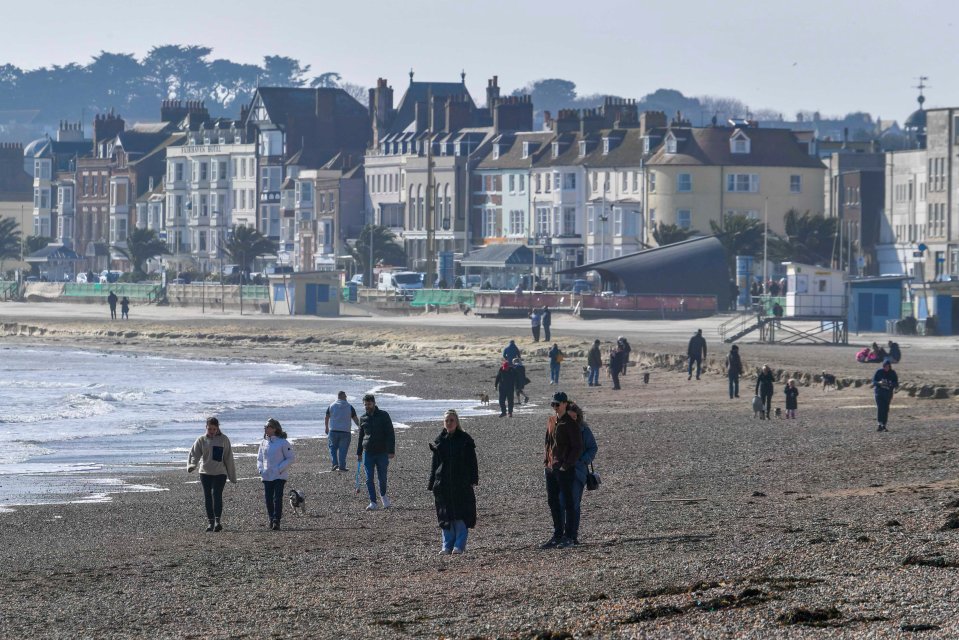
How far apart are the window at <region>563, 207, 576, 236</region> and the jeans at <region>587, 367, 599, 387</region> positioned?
65342mm

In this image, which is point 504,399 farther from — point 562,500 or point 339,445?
point 562,500

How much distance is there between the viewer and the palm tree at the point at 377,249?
388 ft

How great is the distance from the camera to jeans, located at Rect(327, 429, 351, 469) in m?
27.0

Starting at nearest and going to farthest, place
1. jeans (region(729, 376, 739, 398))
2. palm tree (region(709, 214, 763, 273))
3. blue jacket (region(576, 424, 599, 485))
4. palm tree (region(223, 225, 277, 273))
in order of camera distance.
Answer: blue jacket (region(576, 424, 599, 485)) → jeans (region(729, 376, 739, 398)) → palm tree (region(709, 214, 763, 273)) → palm tree (region(223, 225, 277, 273))

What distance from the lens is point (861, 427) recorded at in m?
32.3

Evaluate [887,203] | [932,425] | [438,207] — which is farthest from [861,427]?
[438,207]

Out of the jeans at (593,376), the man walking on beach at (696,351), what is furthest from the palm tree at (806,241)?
the jeans at (593,376)

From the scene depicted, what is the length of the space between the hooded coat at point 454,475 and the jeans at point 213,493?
4.12 metres

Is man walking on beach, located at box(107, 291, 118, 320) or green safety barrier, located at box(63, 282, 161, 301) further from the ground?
green safety barrier, located at box(63, 282, 161, 301)

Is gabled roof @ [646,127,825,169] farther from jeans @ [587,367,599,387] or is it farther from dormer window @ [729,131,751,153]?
jeans @ [587,367,599,387]

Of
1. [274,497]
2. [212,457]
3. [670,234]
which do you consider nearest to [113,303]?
[670,234]

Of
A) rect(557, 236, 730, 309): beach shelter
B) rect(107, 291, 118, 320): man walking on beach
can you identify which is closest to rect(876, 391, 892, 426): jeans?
rect(557, 236, 730, 309): beach shelter

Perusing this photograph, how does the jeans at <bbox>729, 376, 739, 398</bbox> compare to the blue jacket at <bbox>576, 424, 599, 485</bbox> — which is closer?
the blue jacket at <bbox>576, 424, 599, 485</bbox>

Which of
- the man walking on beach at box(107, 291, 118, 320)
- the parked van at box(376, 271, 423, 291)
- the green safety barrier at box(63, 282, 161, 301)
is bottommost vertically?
the man walking on beach at box(107, 291, 118, 320)
